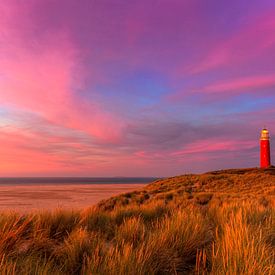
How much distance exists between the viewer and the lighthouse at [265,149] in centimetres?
4459

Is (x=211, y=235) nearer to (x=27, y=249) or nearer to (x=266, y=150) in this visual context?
(x=27, y=249)

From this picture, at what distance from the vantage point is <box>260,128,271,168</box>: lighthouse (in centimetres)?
4459

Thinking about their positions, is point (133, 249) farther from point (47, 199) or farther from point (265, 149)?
point (265, 149)

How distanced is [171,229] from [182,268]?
974 millimetres

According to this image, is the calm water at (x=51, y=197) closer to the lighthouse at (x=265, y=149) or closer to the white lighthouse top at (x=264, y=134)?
the lighthouse at (x=265, y=149)

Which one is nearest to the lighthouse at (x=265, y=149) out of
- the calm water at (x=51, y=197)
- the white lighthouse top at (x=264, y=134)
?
the white lighthouse top at (x=264, y=134)

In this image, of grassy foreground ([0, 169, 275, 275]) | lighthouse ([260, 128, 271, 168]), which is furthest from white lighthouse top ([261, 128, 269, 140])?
grassy foreground ([0, 169, 275, 275])

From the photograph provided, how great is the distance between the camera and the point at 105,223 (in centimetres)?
661

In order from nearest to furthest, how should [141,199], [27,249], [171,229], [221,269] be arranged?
[221,269], [27,249], [171,229], [141,199]

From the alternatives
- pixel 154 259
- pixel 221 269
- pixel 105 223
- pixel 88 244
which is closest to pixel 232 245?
pixel 221 269

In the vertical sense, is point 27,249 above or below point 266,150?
below

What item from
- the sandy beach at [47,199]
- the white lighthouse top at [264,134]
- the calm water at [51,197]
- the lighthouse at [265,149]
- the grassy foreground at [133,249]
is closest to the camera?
the grassy foreground at [133,249]

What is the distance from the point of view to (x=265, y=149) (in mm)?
44812

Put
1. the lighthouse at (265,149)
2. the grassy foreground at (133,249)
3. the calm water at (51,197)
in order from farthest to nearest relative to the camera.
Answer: the lighthouse at (265,149) < the calm water at (51,197) < the grassy foreground at (133,249)
